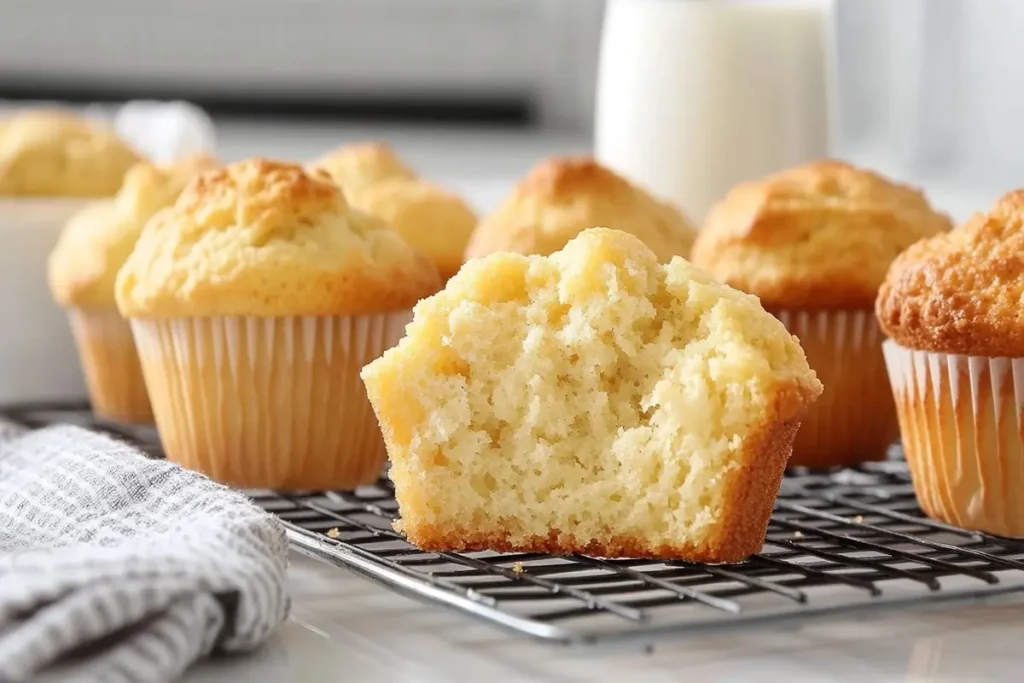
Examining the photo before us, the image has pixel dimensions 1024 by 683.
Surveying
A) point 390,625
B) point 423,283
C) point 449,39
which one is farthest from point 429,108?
point 390,625

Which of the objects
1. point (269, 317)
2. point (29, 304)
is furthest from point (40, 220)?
point (269, 317)

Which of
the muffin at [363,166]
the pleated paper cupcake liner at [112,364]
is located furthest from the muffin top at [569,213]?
the pleated paper cupcake liner at [112,364]

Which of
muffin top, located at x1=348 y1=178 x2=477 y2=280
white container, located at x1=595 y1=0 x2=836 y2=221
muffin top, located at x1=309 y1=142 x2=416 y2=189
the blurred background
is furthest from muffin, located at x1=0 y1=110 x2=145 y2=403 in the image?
the blurred background

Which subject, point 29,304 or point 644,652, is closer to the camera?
point 644,652

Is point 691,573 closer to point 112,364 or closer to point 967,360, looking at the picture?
point 967,360

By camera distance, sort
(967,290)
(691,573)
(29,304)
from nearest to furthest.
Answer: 1. (691,573)
2. (967,290)
3. (29,304)
